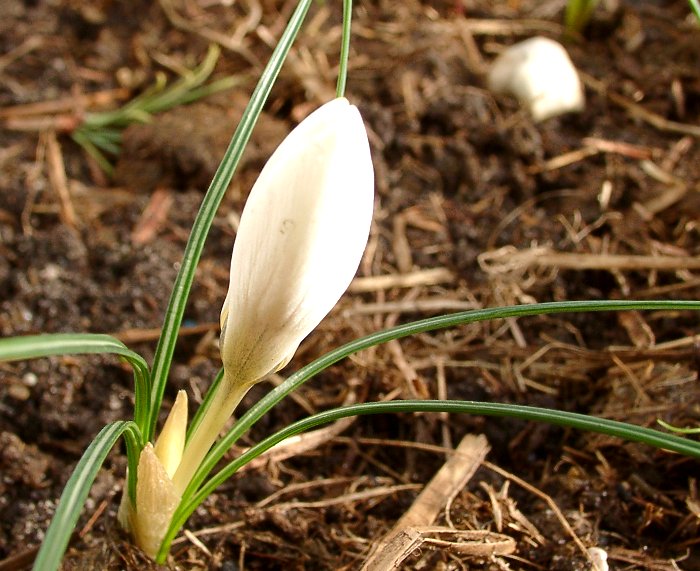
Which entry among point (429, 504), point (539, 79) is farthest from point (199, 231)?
point (539, 79)

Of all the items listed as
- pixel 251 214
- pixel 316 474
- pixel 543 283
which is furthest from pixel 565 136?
pixel 251 214

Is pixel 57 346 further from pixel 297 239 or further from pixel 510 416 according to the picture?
pixel 510 416

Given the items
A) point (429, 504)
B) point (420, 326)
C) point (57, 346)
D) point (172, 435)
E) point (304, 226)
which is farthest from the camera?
point (429, 504)

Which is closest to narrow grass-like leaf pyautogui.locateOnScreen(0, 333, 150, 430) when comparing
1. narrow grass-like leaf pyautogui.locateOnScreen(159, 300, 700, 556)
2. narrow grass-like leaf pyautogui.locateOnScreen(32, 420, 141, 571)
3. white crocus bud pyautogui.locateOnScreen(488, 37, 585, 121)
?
narrow grass-like leaf pyautogui.locateOnScreen(32, 420, 141, 571)

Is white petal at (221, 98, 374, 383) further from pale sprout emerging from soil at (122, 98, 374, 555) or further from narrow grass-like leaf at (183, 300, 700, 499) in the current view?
narrow grass-like leaf at (183, 300, 700, 499)

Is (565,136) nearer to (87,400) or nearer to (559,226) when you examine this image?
(559,226)

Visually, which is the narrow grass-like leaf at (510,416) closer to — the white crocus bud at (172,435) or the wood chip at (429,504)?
the white crocus bud at (172,435)

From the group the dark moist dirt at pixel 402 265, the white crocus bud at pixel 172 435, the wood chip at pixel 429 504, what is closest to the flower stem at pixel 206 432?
the white crocus bud at pixel 172 435
